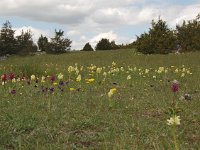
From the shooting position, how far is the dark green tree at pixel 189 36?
3712 cm

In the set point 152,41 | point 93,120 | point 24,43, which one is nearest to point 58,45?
point 24,43

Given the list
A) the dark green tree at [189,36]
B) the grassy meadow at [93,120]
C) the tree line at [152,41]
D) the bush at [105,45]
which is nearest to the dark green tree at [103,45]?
the bush at [105,45]

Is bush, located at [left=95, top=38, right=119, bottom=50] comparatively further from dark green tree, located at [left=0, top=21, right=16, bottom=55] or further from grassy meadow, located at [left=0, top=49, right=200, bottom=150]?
grassy meadow, located at [left=0, top=49, right=200, bottom=150]

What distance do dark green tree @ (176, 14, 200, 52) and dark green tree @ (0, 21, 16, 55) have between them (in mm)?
17957

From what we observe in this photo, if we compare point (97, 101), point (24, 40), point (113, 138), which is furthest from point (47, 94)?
point (24, 40)

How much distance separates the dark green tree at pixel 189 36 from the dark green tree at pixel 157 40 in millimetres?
1097

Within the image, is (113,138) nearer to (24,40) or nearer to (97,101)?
(97,101)

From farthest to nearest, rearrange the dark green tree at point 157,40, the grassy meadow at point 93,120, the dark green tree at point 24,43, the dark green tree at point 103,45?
the dark green tree at point 103,45 < the dark green tree at point 24,43 < the dark green tree at point 157,40 < the grassy meadow at point 93,120

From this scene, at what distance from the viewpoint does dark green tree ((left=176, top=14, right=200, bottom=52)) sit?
3712cm

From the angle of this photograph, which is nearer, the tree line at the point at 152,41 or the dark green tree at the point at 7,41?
the tree line at the point at 152,41

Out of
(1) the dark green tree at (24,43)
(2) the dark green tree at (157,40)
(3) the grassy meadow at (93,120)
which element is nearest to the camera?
(3) the grassy meadow at (93,120)

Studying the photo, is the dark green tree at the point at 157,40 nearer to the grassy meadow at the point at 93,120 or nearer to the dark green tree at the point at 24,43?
the dark green tree at the point at 24,43

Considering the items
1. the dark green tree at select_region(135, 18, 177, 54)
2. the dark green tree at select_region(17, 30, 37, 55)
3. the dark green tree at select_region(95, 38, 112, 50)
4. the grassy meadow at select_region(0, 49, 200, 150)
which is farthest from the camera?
the dark green tree at select_region(95, 38, 112, 50)

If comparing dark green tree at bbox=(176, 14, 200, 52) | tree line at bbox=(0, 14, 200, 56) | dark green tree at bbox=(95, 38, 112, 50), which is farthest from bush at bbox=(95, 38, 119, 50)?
dark green tree at bbox=(176, 14, 200, 52)
